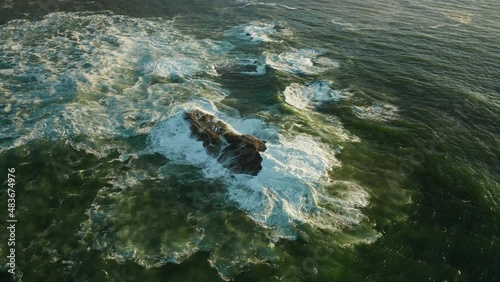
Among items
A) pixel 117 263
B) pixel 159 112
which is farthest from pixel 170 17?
pixel 117 263

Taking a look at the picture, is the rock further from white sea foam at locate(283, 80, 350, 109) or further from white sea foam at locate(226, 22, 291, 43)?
white sea foam at locate(226, 22, 291, 43)

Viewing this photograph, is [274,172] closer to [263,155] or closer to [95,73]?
[263,155]

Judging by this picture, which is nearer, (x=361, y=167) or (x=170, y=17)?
(x=361, y=167)

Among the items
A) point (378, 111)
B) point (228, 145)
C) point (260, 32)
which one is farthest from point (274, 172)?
point (260, 32)

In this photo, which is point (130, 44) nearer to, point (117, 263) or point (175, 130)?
point (175, 130)

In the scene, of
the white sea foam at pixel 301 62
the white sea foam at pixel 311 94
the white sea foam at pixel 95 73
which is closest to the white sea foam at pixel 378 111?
the white sea foam at pixel 311 94

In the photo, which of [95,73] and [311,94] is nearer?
[311,94]

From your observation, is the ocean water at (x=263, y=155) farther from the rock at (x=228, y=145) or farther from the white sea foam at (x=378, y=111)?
the rock at (x=228, y=145)
